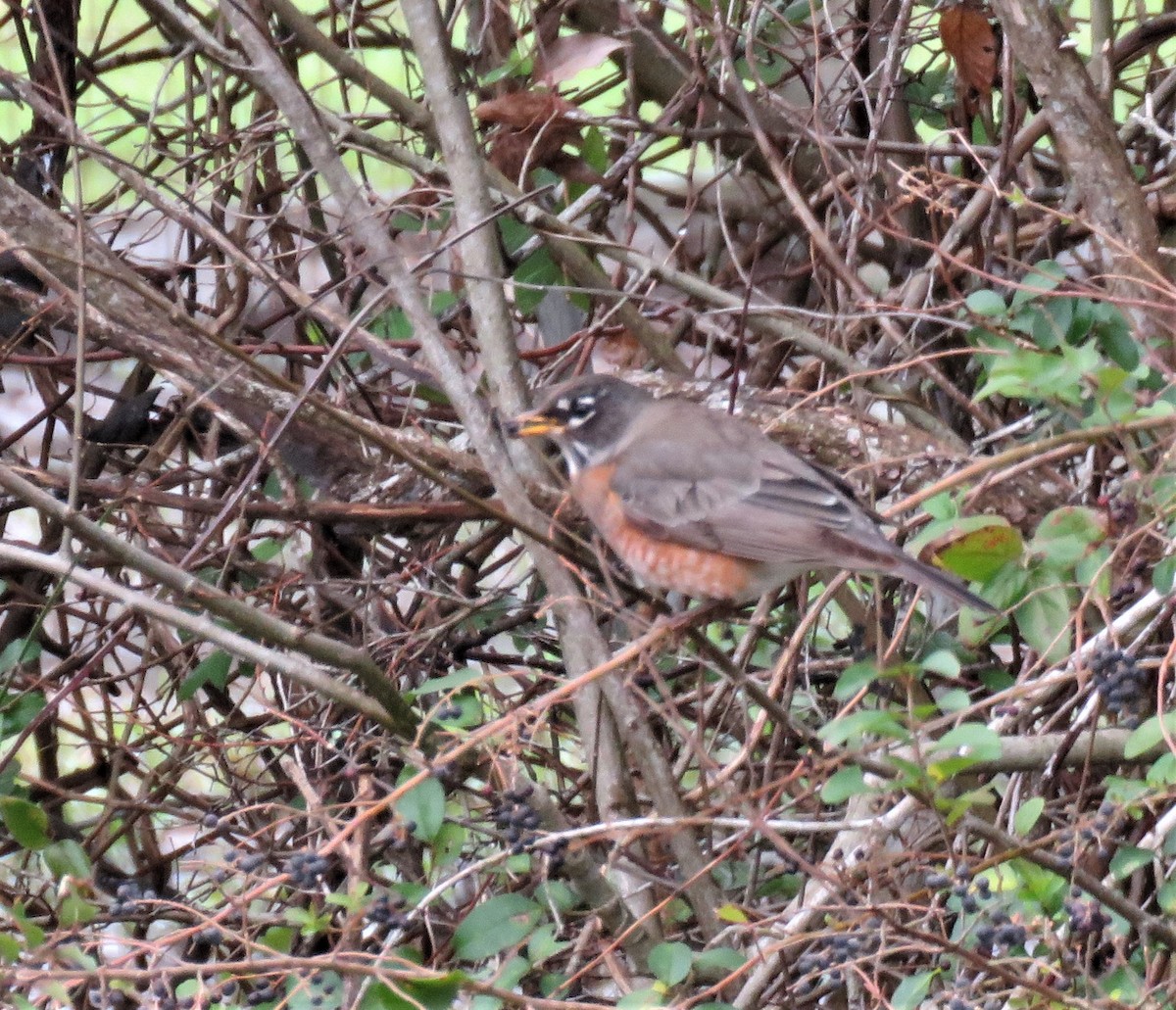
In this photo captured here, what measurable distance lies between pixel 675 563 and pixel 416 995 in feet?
3.70

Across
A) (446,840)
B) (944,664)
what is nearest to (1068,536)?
(944,664)

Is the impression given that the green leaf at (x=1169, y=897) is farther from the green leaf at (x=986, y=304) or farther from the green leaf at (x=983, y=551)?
the green leaf at (x=986, y=304)

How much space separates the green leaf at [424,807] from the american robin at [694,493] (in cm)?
85

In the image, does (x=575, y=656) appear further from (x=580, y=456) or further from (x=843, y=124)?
(x=843, y=124)

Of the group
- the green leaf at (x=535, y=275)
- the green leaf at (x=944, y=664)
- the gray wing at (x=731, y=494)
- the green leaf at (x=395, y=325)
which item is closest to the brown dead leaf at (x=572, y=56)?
the green leaf at (x=535, y=275)

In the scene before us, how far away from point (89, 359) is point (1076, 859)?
2.57 meters

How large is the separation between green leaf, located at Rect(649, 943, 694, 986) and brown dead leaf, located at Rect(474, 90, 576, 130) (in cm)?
192

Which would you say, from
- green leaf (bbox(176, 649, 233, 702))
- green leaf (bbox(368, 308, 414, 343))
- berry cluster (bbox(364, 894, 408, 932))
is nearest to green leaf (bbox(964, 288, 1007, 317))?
berry cluster (bbox(364, 894, 408, 932))

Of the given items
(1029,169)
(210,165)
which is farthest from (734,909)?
(210,165)

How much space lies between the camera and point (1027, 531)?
2902mm

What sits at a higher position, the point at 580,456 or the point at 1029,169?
the point at 1029,169

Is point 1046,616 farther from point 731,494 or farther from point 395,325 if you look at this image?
point 395,325

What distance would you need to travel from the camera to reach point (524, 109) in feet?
11.0

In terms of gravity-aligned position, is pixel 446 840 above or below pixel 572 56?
below
